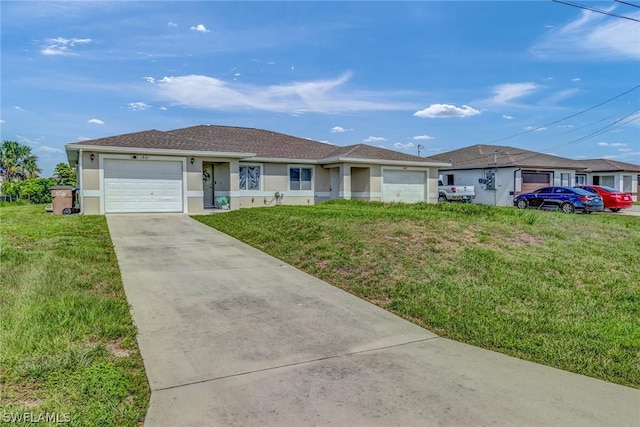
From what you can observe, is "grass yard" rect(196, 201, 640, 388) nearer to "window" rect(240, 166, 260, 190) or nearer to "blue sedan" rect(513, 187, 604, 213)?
"window" rect(240, 166, 260, 190)

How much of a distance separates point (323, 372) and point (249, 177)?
18.2m

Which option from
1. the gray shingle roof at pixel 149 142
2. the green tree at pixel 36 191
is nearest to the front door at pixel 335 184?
the gray shingle roof at pixel 149 142

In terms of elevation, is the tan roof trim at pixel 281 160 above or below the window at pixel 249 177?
above

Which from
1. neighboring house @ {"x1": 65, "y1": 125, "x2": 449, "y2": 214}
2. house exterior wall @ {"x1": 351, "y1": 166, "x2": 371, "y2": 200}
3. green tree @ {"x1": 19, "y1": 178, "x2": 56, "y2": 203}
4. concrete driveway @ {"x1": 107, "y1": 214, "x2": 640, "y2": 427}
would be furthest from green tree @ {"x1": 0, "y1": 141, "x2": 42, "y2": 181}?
concrete driveway @ {"x1": 107, "y1": 214, "x2": 640, "y2": 427}

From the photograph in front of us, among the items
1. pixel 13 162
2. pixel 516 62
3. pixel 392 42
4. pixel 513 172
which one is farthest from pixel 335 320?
pixel 13 162

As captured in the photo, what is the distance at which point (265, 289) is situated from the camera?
21.2ft

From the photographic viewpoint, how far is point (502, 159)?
30.8 metres

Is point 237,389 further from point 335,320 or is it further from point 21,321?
A: point 21,321

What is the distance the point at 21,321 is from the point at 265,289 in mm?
3166

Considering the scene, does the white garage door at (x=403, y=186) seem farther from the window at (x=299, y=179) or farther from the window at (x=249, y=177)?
the window at (x=249, y=177)

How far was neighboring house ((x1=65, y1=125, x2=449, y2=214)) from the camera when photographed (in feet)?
52.9

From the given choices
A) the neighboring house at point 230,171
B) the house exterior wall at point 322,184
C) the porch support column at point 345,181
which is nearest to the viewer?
the neighboring house at point 230,171

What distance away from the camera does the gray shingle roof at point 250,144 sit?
57.3 ft

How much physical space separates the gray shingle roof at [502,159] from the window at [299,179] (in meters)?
15.4
